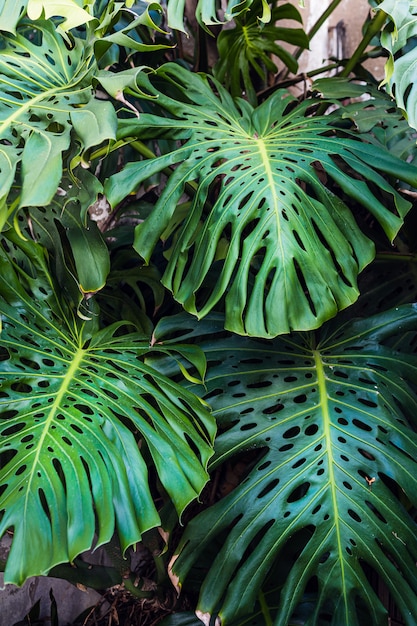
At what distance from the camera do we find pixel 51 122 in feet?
2.80

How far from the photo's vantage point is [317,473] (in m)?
0.94

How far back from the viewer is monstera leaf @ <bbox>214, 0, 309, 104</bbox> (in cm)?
133

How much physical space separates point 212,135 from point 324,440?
518mm

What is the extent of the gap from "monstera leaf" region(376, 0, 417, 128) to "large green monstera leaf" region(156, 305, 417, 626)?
1.12ft

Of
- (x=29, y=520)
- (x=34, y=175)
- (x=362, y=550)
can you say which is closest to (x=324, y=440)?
(x=362, y=550)

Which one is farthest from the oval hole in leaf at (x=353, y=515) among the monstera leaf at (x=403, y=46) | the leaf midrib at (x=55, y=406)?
the monstera leaf at (x=403, y=46)

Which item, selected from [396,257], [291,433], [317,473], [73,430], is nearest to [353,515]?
[317,473]

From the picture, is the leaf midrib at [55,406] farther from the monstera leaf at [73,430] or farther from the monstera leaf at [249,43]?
the monstera leaf at [249,43]

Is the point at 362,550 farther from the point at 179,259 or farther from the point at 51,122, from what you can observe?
the point at 51,122

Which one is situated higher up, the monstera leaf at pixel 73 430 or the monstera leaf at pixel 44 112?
the monstera leaf at pixel 44 112

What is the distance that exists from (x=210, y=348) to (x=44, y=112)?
45 centimetres

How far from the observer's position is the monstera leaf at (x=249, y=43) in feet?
4.36

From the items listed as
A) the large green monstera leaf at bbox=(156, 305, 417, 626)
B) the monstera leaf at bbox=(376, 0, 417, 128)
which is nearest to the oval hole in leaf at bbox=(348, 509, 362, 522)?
the large green monstera leaf at bbox=(156, 305, 417, 626)

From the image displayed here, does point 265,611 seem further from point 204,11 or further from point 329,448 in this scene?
point 204,11
